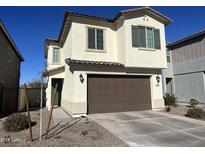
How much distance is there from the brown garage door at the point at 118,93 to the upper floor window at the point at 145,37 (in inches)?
99.4

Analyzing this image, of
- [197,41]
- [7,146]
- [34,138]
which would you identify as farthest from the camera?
[197,41]

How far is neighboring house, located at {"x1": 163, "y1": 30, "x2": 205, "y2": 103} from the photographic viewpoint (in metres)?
16.7

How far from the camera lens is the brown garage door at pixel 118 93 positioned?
37.2 ft

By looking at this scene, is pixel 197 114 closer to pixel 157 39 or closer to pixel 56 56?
pixel 157 39

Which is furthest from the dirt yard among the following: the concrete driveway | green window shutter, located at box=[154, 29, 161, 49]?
green window shutter, located at box=[154, 29, 161, 49]

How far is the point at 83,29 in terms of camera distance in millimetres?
11828

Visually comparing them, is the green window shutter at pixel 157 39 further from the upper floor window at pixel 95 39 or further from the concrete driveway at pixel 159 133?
the concrete driveway at pixel 159 133

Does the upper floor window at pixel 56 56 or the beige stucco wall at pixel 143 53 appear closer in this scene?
the beige stucco wall at pixel 143 53

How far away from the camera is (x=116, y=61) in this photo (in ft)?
42.2

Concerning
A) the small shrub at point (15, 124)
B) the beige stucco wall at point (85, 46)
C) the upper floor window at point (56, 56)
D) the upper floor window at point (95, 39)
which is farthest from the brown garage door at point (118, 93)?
the upper floor window at point (56, 56)
